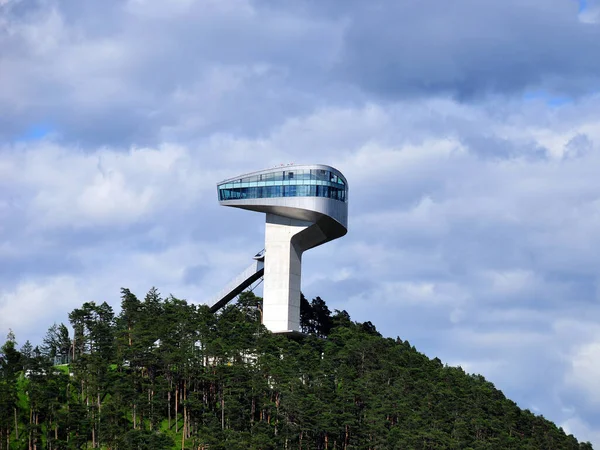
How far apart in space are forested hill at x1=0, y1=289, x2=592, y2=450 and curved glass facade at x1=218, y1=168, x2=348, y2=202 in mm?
15918

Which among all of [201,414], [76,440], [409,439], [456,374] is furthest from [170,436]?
[456,374]

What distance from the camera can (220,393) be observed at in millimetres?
113750

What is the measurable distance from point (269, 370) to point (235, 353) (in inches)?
179

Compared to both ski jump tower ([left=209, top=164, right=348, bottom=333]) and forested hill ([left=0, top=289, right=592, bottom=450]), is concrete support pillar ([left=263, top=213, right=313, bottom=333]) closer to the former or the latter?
ski jump tower ([left=209, top=164, right=348, bottom=333])

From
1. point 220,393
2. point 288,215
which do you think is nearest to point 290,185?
point 288,215

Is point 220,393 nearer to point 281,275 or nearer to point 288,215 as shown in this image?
point 281,275

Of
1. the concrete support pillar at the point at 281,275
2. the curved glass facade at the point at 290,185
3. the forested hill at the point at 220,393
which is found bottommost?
the forested hill at the point at 220,393

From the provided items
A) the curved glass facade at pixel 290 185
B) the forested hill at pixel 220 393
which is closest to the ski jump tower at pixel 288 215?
the curved glass facade at pixel 290 185

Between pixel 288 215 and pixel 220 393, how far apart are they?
30.7 metres

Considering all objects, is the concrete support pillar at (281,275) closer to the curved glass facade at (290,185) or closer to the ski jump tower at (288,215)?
the ski jump tower at (288,215)

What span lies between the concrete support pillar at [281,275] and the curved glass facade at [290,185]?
138 inches

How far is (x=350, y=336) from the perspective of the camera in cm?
13875

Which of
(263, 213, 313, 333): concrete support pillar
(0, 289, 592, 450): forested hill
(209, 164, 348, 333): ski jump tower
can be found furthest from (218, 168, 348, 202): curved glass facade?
(0, 289, 592, 450): forested hill

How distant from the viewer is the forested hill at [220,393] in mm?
102750
